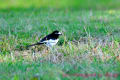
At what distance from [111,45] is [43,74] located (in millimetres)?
Answer: 2906

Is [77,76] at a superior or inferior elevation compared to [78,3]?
inferior

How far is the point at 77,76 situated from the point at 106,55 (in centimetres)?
180

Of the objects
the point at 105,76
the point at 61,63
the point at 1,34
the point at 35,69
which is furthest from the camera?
the point at 1,34

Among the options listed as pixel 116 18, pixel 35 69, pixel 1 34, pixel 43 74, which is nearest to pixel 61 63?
pixel 35 69

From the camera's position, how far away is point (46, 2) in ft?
79.0

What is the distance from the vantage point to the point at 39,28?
12.4 meters

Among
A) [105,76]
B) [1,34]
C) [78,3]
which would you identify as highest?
[78,3]

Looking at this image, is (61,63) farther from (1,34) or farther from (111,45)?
(1,34)

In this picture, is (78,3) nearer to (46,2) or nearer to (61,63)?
(46,2)

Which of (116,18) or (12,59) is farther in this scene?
(116,18)

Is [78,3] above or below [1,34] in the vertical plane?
above

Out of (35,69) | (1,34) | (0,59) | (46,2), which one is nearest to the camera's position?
(35,69)

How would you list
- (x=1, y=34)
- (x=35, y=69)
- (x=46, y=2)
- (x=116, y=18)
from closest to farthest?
(x=35, y=69)
(x=1, y=34)
(x=116, y=18)
(x=46, y=2)

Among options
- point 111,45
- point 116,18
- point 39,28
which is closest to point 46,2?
point 116,18
